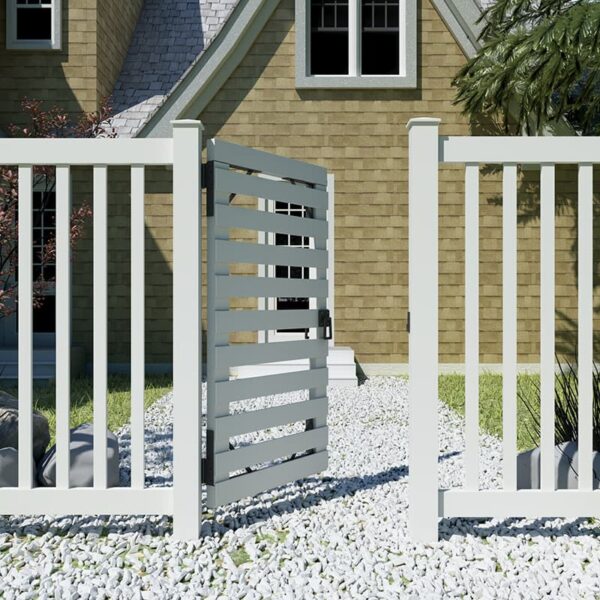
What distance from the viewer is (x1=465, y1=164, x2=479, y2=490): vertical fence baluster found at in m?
3.59

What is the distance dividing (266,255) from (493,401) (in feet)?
13.6

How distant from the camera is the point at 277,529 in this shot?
12.6ft

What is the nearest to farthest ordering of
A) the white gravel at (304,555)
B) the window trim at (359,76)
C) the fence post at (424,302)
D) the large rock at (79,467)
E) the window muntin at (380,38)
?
the white gravel at (304,555) < the fence post at (424,302) < the large rock at (79,467) < the window trim at (359,76) < the window muntin at (380,38)

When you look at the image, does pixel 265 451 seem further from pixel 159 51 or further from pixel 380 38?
pixel 159 51

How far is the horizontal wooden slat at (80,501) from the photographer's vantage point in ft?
12.0

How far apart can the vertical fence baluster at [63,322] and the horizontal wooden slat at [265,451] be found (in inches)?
28.7

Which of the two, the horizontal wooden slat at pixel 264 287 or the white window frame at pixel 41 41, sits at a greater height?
the white window frame at pixel 41 41

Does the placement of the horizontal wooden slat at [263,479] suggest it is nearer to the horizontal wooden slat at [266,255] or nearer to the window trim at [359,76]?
the horizontal wooden slat at [266,255]

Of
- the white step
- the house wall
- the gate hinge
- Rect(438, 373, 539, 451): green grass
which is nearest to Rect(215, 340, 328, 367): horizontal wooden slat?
the gate hinge

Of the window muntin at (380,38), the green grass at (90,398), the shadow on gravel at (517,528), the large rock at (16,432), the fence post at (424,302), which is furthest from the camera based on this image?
the window muntin at (380,38)

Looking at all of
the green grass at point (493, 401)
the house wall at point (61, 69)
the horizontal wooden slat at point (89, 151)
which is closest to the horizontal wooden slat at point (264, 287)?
the horizontal wooden slat at point (89, 151)

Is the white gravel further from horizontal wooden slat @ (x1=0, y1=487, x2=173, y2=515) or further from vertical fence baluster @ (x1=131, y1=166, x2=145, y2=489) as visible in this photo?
vertical fence baluster @ (x1=131, y1=166, x2=145, y2=489)

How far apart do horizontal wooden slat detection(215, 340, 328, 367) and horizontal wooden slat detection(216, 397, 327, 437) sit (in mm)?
263

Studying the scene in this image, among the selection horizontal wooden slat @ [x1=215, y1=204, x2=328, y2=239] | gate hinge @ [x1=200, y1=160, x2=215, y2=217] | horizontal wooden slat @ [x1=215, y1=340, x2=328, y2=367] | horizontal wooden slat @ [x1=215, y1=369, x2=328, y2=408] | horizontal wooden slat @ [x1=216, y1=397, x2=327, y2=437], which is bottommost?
horizontal wooden slat @ [x1=216, y1=397, x2=327, y2=437]
